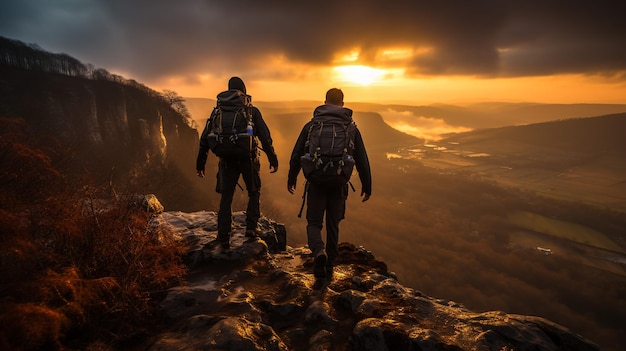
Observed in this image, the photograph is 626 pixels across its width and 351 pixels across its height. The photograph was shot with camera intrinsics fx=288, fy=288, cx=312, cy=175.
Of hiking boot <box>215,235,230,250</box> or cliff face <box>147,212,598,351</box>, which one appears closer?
cliff face <box>147,212,598,351</box>

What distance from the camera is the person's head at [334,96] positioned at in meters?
6.12

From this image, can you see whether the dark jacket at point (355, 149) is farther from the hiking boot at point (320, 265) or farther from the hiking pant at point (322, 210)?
the hiking boot at point (320, 265)

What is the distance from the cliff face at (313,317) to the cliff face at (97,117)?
40.5 meters

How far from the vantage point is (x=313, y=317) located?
4898mm

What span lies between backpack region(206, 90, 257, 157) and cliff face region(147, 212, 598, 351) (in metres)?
2.47

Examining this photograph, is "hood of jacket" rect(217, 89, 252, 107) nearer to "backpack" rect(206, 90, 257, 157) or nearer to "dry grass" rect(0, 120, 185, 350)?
"backpack" rect(206, 90, 257, 157)

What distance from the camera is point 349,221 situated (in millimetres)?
116188

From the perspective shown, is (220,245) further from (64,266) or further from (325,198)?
(64,266)

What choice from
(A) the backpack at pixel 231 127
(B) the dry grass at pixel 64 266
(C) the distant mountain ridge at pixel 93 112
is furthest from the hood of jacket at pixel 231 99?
(C) the distant mountain ridge at pixel 93 112

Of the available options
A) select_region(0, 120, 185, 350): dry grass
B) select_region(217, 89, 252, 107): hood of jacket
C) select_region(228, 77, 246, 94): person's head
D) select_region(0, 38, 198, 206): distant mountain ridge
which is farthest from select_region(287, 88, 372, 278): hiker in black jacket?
select_region(0, 38, 198, 206): distant mountain ridge

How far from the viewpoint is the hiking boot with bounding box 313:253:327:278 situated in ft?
19.5

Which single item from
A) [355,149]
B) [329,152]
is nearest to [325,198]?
[329,152]

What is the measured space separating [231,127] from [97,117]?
58.0 metres

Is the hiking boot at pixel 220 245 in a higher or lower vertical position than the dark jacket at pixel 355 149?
lower
